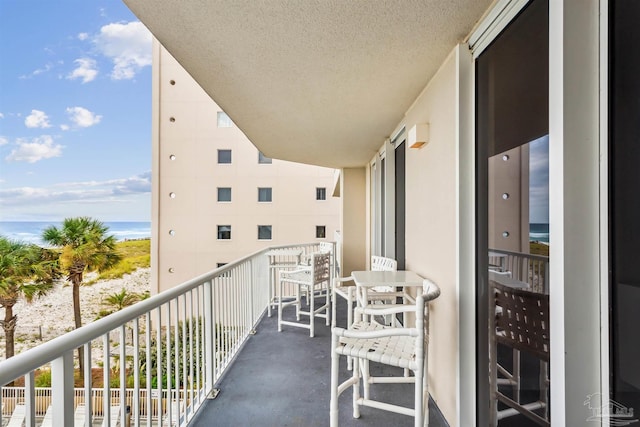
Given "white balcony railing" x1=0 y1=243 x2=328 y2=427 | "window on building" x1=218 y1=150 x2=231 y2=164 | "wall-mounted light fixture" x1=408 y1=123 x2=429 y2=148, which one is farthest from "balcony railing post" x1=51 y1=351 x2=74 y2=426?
"window on building" x1=218 y1=150 x2=231 y2=164

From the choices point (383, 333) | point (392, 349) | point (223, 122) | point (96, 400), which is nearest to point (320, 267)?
point (392, 349)

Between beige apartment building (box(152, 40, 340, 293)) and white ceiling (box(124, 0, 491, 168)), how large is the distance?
10484 mm

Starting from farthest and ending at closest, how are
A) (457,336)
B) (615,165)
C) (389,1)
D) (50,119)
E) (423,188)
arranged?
(50,119) < (423,188) < (457,336) < (389,1) < (615,165)

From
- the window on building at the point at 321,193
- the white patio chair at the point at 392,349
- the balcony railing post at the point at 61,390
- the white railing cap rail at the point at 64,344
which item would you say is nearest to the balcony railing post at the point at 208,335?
the white railing cap rail at the point at 64,344

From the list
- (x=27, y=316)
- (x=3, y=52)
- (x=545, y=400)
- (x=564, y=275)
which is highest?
(x=3, y=52)

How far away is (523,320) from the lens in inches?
54.9

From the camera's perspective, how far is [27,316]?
11.0m

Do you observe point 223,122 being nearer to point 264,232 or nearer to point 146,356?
point 264,232

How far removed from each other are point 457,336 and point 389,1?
174 centimetres

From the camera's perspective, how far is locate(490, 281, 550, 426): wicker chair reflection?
1.26 metres

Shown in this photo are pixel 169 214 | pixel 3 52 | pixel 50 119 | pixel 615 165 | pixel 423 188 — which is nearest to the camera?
pixel 615 165

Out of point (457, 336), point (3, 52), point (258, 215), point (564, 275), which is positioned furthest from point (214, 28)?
point (3, 52)

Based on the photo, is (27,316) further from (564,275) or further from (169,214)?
(564,275)

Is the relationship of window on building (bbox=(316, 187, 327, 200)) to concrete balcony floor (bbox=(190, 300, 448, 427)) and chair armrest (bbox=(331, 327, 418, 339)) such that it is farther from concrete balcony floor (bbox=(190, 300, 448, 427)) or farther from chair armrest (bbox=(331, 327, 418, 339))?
chair armrest (bbox=(331, 327, 418, 339))
